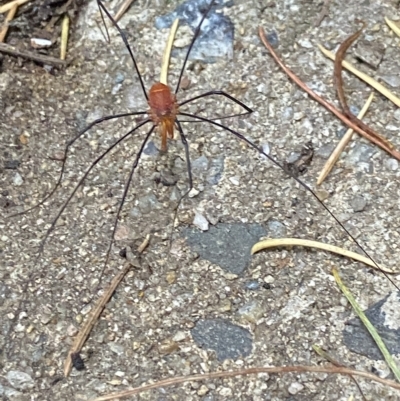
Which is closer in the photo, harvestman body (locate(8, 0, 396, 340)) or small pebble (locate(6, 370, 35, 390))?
small pebble (locate(6, 370, 35, 390))

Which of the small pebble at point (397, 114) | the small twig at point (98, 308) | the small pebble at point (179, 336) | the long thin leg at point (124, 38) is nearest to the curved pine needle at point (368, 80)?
the small pebble at point (397, 114)

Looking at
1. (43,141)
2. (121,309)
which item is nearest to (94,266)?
(121,309)

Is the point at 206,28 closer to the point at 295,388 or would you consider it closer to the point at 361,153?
the point at 361,153

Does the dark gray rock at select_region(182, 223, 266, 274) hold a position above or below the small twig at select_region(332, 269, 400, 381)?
above

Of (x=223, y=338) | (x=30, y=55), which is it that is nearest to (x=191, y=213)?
(x=223, y=338)

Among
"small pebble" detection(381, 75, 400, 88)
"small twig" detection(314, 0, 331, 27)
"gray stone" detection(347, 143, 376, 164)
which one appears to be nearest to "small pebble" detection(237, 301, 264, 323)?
"gray stone" detection(347, 143, 376, 164)

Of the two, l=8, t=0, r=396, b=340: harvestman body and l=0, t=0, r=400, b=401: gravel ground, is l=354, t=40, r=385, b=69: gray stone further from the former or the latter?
l=8, t=0, r=396, b=340: harvestman body

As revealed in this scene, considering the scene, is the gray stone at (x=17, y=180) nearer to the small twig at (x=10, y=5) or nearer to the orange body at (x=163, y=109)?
the orange body at (x=163, y=109)
